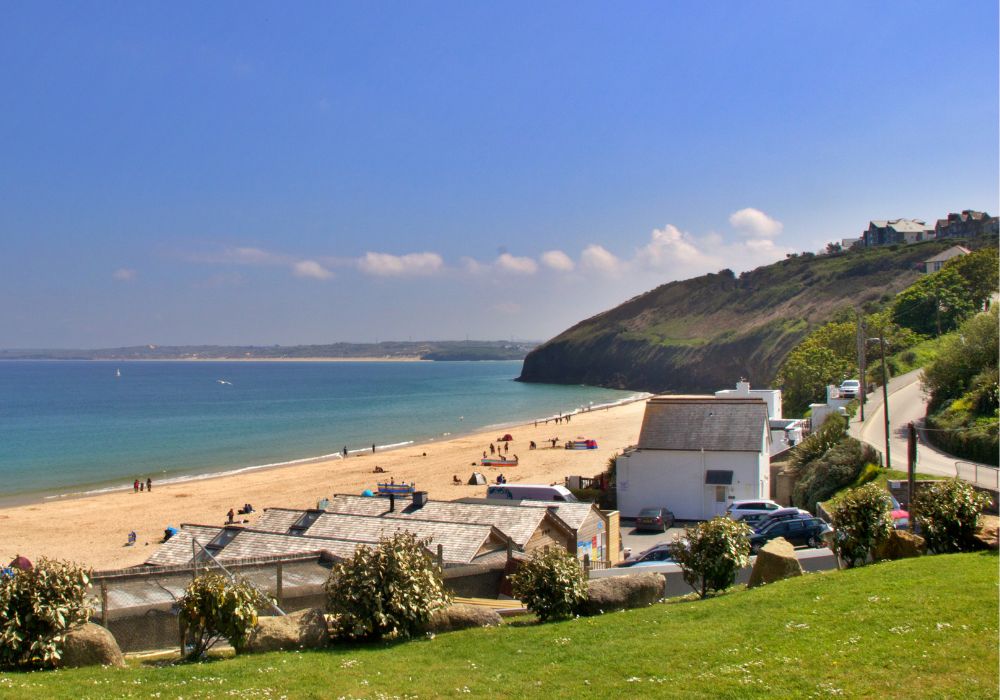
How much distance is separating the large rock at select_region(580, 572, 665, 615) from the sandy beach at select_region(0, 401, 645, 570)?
28.0 metres

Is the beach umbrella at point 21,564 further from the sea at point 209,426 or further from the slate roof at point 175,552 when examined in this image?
the sea at point 209,426

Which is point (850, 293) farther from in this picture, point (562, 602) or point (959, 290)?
point (562, 602)

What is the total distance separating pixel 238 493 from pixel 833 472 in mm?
38978

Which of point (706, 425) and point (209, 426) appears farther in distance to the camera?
point (209, 426)

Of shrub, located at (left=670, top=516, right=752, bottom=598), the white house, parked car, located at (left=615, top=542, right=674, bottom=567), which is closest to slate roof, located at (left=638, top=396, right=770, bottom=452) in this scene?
the white house

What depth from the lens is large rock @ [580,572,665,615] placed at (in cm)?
1261

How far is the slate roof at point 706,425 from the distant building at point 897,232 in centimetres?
16032

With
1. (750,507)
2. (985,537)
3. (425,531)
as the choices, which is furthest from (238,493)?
(985,537)

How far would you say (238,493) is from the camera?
56.2 metres

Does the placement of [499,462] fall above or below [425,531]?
below

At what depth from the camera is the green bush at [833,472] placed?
3122cm

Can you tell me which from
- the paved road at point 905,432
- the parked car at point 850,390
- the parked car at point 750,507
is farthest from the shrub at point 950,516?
the parked car at point 850,390

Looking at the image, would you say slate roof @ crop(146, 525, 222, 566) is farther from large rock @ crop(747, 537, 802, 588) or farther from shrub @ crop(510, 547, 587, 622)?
large rock @ crop(747, 537, 802, 588)

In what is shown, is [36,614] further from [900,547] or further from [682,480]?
[682,480]
